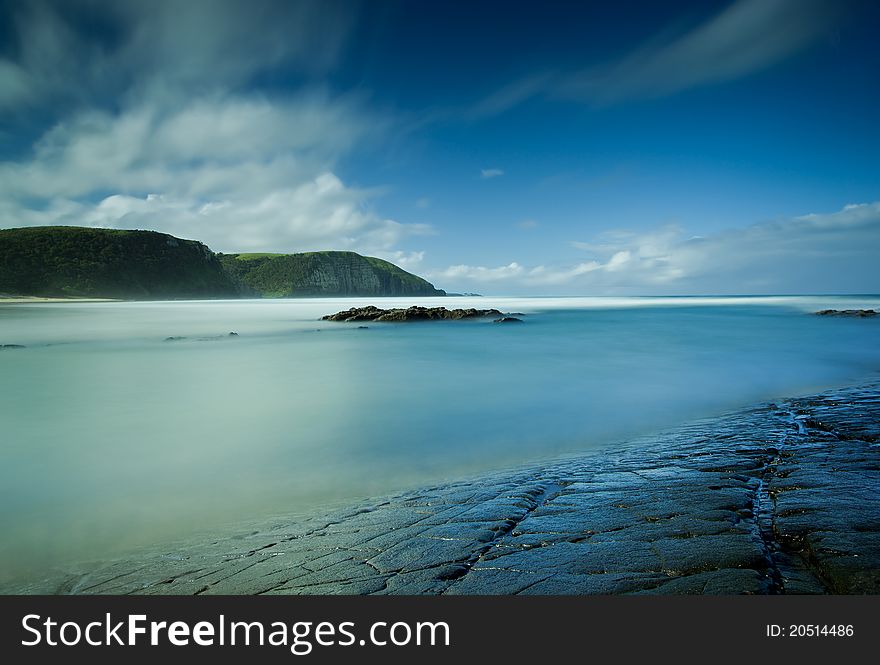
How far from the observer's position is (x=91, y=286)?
91562 mm

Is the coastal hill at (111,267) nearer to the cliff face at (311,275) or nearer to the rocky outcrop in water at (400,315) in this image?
the cliff face at (311,275)

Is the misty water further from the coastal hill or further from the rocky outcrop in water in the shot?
the coastal hill

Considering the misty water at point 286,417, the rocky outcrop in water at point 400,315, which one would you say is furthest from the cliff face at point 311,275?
the misty water at point 286,417

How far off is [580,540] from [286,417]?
7.33m

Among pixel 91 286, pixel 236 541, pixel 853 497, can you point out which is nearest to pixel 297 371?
pixel 236 541

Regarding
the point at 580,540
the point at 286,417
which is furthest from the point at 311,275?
the point at 580,540

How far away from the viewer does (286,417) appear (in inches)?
372

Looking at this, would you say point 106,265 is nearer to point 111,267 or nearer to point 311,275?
point 111,267

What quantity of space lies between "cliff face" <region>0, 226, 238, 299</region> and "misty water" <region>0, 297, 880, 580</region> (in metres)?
83.8

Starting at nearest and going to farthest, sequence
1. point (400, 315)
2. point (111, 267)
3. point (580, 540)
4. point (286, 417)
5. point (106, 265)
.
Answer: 1. point (580, 540)
2. point (286, 417)
3. point (400, 315)
4. point (106, 265)
5. point (111, 267)

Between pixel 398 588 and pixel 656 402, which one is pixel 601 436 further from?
pixel 398 588

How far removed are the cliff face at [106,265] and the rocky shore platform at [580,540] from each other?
101 meters

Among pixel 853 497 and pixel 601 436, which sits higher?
pixel 853 497

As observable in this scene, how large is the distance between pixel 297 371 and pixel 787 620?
578 inches
